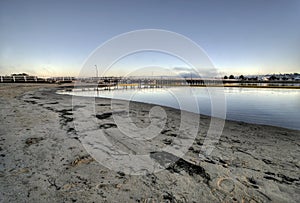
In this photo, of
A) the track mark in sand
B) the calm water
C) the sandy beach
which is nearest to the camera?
the sandy beach

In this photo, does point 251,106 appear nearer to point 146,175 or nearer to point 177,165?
point 177,165

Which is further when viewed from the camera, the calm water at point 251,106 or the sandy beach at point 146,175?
the calm water at point 251,106

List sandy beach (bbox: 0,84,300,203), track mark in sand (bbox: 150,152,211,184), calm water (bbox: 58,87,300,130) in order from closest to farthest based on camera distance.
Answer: sandy beach (bbox: 0,84,300,203), track mark in sand (bbox: 150,152,211,184), calm water (bbox: 58,87,300,130)

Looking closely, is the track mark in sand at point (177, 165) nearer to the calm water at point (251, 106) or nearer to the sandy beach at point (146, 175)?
the sandy beach at point (146, 175)

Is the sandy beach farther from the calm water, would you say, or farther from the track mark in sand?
the calm water

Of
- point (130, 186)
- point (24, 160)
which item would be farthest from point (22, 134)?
point (130, 186)

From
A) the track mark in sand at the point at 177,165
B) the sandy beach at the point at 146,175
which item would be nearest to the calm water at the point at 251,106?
the sandy beach at the point at 146,175

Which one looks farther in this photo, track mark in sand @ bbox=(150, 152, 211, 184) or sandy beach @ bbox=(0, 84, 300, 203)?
track mark in sand @ bbox=(150, 152, 211, 184)

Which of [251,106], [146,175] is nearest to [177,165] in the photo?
[146,175]

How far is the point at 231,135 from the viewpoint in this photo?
449 cm

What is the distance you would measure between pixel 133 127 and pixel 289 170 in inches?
141

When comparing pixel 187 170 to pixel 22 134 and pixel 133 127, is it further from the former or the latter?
pixel 22 134

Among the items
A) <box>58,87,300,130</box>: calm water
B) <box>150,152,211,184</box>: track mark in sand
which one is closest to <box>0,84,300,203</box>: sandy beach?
<box>150,152,211,184</box>: track mark in sand

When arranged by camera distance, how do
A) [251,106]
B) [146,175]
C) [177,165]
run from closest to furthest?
[146,175] → [177,165] → [251,106]
